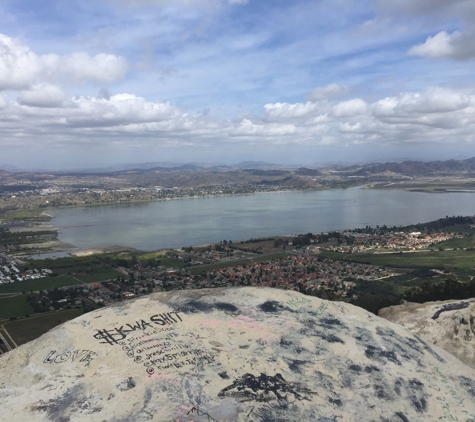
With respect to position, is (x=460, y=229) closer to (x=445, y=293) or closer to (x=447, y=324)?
(x=445, y=293)

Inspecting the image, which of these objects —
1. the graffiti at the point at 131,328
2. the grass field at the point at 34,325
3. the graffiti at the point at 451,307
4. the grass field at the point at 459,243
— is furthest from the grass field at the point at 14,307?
the grass field at the point at 459,243

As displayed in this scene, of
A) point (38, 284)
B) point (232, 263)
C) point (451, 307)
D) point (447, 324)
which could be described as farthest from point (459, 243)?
point (38, 284)

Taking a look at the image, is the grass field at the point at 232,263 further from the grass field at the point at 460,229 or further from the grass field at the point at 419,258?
the grass field at the point at 460,229

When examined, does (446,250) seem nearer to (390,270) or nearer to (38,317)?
(390,270)

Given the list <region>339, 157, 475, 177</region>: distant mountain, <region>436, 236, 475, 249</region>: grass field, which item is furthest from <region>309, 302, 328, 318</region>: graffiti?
<region>339, 157, 475, 177</region>: distant mountain

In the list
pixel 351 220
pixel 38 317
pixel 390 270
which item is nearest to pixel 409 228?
pixel 351 220
